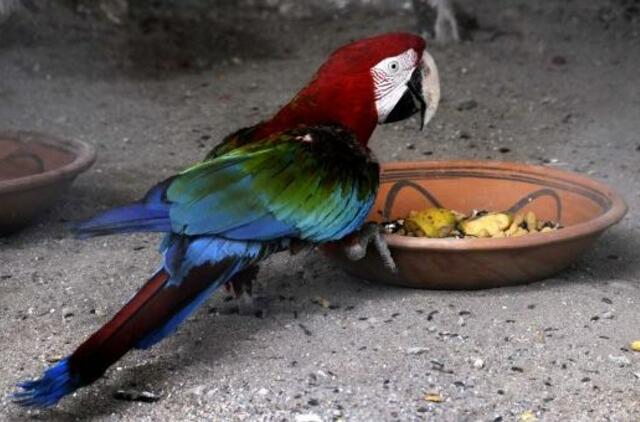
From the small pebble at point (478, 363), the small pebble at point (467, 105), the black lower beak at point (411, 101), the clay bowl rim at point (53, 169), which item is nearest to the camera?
the small pebble at point (478, 363)

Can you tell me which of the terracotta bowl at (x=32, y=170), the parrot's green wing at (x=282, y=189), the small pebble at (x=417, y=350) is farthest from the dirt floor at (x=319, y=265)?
the parrot's green wing at (x=282, y=189)

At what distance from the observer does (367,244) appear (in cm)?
237

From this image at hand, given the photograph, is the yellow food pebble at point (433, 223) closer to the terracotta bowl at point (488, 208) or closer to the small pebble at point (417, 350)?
the terracotta bowl at point (488, 208)

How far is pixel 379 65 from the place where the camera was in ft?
7.86

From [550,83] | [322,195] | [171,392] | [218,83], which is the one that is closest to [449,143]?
[550,83]

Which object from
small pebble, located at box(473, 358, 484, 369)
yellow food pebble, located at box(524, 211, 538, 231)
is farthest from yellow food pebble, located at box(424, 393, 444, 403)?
yellow food pebble, located at box(524, 211, 538, 231)

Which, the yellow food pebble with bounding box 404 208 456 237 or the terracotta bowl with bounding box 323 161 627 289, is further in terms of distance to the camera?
the yellow food pebble with bounding box 404 208 456 237

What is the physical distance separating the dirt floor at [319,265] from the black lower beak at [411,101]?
413 millimetres

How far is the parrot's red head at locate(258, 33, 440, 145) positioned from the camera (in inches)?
93.7

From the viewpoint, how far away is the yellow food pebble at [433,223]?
8.25ft

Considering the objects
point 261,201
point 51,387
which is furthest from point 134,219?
point 51,387

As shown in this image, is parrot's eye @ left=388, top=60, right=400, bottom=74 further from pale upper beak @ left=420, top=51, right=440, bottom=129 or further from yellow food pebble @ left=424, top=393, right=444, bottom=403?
yellow food pebble @ left=424, top=393, right=444, bottom=403

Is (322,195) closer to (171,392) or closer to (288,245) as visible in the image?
(288,245)

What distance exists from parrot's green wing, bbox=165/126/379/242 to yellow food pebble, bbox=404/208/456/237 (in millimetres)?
261
